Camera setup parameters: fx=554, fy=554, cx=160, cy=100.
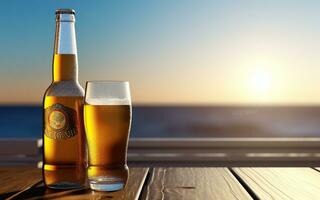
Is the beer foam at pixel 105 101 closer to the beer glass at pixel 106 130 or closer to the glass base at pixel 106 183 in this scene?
the beer glass at pixel 106 130

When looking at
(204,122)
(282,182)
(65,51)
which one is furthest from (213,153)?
(204,122)

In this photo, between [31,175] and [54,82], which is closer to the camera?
[54,82]

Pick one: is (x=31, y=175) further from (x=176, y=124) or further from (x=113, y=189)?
(x=176, y=124)

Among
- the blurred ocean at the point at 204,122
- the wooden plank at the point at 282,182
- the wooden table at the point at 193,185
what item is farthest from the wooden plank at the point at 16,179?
the blurred ocean at the point at 204,122

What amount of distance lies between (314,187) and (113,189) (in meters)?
0.43

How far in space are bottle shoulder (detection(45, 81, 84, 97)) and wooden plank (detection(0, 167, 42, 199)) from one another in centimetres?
20

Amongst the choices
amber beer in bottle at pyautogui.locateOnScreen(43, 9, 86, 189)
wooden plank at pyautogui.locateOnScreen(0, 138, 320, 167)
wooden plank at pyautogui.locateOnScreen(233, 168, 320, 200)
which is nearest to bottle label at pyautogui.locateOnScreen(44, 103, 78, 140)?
amber beer in bottle at pyautogui.locateOnScreen(43, 9, 86, 189)

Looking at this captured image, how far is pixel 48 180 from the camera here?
3.71 ft

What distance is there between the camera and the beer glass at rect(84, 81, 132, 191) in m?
1.05

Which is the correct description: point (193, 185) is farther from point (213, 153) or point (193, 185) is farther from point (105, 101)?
point (213, 153)

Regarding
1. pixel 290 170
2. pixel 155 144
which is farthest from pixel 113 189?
pixel 155 144

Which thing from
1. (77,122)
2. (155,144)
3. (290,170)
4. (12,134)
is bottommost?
(12,134)

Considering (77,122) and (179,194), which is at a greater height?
(77,122)

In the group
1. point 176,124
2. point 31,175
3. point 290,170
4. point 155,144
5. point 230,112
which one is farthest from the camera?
point 230,112
